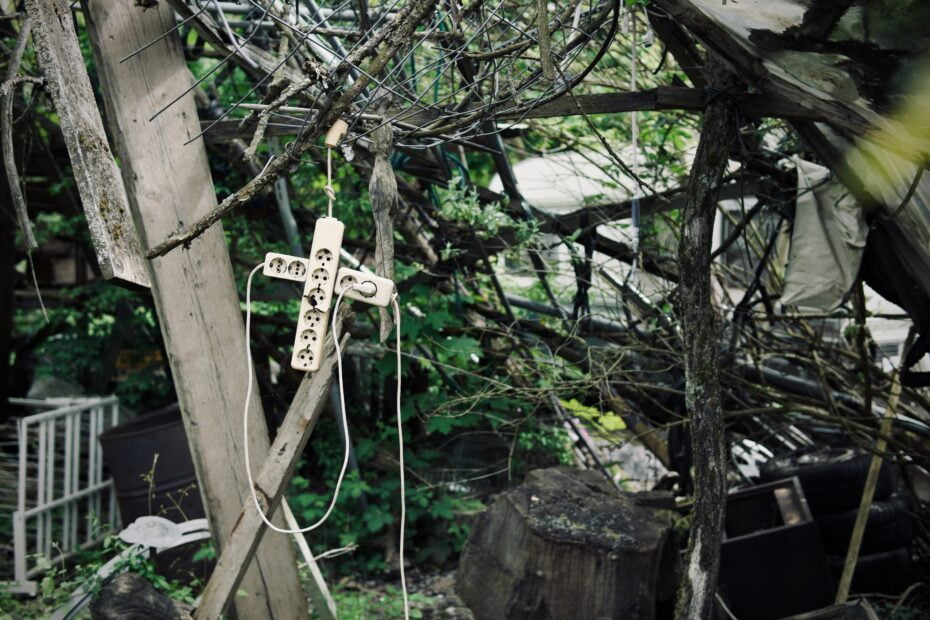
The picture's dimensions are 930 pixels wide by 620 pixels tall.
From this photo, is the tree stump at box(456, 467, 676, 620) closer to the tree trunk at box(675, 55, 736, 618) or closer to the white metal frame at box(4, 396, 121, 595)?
the tree trunk at box(675, 55, 736, 618)

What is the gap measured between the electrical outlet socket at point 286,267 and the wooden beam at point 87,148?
0.42 meters

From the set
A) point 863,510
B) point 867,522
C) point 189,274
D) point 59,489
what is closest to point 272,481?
point 189,274

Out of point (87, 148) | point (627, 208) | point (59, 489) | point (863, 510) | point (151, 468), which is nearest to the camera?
point (87, 148)

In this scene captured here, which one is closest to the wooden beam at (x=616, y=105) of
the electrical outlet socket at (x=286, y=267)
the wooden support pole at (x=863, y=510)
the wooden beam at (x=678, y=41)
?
the wooden beam at (x=678, y=41)

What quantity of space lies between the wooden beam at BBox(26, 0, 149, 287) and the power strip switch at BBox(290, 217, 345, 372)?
54 cm

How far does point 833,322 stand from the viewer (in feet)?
24.5

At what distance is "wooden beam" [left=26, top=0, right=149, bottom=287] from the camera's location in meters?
2.47

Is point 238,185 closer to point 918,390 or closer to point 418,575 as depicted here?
point 418,575

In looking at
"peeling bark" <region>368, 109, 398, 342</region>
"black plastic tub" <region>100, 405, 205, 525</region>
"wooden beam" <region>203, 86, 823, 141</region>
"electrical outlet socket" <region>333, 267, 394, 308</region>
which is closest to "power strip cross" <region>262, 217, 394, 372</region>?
"electrical outlet socket" <region>333, 267, 394, 308</region>

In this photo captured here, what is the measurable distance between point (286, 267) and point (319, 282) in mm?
120

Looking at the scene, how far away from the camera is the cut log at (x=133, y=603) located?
10.6 ft

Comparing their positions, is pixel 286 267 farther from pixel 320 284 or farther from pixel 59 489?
pixel 59 489

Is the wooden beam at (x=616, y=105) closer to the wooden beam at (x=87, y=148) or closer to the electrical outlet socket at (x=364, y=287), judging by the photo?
the wooden beam at (x=87, y=148)

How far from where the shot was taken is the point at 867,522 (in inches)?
190
